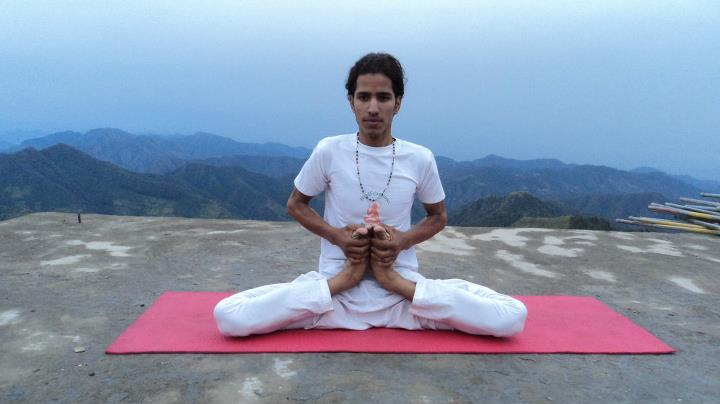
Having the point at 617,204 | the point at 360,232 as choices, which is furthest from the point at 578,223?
the point at 617,204

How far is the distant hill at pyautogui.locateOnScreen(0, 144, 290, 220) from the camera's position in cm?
2386

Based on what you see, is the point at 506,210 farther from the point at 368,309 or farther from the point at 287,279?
the point at 368,309

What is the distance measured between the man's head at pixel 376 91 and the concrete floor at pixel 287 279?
3.18ft

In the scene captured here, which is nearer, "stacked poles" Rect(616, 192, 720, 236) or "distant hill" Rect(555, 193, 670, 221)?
"stacked poles" Rect(616, 192, 720, 236)

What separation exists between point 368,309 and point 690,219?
15.9ft

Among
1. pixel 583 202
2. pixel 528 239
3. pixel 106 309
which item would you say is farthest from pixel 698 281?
pixel 583 202

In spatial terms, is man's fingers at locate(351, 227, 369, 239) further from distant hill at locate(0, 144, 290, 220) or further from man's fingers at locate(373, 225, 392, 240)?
distant hill at locate(0, 144, 290, 220)

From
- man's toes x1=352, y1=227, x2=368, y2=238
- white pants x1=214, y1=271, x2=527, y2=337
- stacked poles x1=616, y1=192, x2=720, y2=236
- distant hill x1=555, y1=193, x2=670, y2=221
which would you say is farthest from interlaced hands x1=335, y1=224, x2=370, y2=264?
distant hill x1=555, y1=193, x2=670, y2=221

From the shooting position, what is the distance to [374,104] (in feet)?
7.46

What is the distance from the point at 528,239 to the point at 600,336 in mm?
2299

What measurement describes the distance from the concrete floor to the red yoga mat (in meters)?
0.06

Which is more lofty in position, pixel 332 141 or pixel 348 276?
pixel 332 141

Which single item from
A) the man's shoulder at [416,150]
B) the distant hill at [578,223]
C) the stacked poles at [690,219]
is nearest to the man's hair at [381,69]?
the man's shoulder at [416,150]

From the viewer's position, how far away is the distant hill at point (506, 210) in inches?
536
